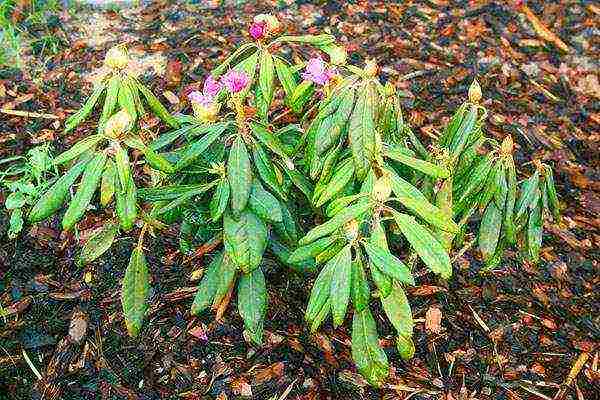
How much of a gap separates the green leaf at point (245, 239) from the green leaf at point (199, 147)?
158 millimetres

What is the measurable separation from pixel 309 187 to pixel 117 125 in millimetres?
519

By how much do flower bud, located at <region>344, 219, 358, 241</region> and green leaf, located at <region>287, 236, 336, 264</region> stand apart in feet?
0.15

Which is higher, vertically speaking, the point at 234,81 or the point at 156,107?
the point at 234,81

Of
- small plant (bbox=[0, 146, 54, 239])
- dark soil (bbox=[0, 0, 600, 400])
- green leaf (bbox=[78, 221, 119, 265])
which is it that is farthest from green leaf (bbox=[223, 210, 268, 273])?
small plant (bbox=[0, 146, 54, 239])

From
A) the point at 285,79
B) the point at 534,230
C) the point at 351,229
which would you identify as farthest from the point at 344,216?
the point at 534,230

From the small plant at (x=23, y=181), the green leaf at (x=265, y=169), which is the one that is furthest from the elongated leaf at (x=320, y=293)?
the small plant at (x=23, y=181)

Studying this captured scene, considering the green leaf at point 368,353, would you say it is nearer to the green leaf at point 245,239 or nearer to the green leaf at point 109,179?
the green leaf at point 245,239

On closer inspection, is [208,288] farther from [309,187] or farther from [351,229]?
[351,229]

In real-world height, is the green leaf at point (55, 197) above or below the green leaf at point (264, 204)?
above

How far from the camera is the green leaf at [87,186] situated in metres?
1.51

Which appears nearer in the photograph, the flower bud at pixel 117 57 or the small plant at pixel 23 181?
the flower bud at pixel 117 57

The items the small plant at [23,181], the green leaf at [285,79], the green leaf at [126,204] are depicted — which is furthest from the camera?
the small plant at [23,181]

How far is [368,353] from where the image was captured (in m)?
1.72

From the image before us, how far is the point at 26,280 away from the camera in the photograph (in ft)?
7.54
